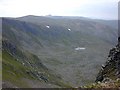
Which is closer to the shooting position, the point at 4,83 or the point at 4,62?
the point at 4,83

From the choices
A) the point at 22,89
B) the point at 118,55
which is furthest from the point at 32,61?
the point at 118,55

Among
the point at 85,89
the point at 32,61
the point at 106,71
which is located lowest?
the point at 32,61

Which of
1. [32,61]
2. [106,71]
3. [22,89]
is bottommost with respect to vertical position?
[32,61]

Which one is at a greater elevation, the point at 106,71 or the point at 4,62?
the point at 106,71

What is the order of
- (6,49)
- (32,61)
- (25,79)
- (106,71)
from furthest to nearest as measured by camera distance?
1. (32,61)
2. (6,49)
3. (25,79)
4. (106,71)

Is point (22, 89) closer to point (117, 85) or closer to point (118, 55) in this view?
point (118, 55)

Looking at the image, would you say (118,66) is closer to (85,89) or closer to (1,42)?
(85,89)

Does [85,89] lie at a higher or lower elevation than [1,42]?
higher

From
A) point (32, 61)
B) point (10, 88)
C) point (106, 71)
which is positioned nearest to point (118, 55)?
point (106, 71)

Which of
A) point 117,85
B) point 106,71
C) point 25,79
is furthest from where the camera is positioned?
point 25,79
